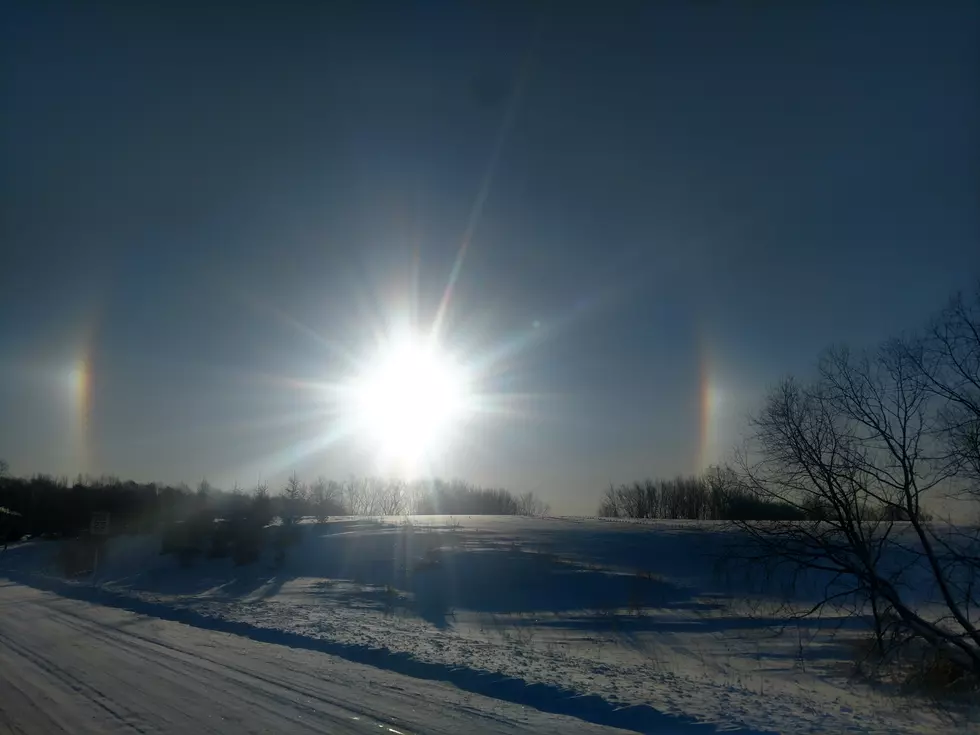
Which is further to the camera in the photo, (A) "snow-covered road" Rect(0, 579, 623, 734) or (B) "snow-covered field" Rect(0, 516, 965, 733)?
(B) "snow-covered field" Rect(0, 516, 965, 733)

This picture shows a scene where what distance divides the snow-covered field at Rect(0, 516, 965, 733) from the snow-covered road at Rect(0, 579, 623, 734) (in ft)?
3.18

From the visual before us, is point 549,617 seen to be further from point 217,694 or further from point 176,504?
point 176,504

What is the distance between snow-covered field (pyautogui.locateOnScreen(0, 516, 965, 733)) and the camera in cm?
1155

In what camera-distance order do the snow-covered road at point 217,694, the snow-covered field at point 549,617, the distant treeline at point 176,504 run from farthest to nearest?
the distant treeline at point 176,504, the snow-covered field at point 549,617, the snow-covered road at point 217,694

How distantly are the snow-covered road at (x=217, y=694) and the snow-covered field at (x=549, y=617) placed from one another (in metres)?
0.97

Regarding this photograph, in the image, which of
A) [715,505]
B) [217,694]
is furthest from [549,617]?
[715,505]

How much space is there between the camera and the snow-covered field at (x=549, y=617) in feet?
37.9

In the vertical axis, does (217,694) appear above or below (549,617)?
above

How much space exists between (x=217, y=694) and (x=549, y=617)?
46.7 feet

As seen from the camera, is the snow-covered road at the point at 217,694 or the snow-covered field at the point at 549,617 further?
the snow-covered field at the point at 549,617

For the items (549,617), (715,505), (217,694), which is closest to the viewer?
(217,694)

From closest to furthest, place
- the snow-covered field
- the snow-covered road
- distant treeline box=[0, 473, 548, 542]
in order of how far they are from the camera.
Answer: the snow-covered road → the snow-covered field → distant treeline box=[0, 473, 548, 542]

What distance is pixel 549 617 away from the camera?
2350 cm

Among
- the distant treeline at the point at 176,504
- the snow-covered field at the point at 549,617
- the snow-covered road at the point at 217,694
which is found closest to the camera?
the snow-covered road at the point at 217,694
